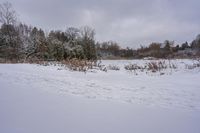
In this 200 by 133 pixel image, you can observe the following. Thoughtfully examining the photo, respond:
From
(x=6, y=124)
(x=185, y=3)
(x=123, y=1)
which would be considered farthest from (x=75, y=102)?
(x=123, y=1)

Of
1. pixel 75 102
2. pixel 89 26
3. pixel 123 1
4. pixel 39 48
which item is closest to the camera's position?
pixel 75 102

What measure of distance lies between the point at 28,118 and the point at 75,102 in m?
1.03

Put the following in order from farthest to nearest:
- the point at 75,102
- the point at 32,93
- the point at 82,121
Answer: the point at 32,93
the point at 75,102
the point at 82,121

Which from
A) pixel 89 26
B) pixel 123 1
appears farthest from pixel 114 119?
pixel 89 26

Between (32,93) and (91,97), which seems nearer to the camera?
(91,97)

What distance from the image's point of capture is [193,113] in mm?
2830

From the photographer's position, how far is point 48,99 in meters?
3.66

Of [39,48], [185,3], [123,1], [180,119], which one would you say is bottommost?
[180,119]

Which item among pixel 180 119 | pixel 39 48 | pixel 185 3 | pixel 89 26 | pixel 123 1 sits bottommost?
pixel 180 119

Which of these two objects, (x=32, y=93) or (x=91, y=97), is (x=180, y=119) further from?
(x=32, y=93)

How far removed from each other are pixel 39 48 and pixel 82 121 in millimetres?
18855

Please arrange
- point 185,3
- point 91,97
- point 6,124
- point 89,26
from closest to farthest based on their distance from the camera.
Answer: point 6,124
point 91,97
point 185,3
point 89,26

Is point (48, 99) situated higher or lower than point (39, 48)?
lower

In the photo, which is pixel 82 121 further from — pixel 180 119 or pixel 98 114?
pixel 180 119
